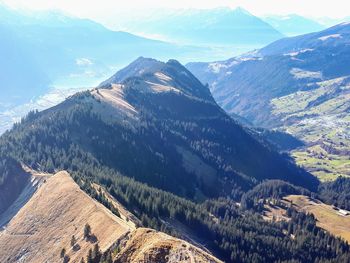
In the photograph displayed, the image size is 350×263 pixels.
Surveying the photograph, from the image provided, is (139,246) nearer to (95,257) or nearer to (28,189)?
(95,257)

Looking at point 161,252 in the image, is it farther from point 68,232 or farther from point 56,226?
point 56,226

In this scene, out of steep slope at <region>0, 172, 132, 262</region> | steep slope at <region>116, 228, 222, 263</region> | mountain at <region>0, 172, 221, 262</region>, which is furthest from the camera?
steep slope at <region>0, 172, 132, 262</region>

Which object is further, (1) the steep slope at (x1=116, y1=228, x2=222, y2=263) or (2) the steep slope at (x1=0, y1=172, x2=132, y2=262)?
(2) the steep slope at (x1=0, y1=172, x2=132, y2=262)

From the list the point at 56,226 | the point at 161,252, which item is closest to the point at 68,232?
the point at 56,226

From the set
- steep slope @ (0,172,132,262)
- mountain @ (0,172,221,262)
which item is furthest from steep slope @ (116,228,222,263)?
steep slope @ (0,172,132,262)

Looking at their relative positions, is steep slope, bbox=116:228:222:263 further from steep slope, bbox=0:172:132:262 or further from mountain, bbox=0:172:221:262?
steep slope, bbox=0:172:132:262

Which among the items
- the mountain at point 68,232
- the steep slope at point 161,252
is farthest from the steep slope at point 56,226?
the steep slope at point 161,252

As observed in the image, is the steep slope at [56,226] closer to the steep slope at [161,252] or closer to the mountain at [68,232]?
the mountain at [68,232]

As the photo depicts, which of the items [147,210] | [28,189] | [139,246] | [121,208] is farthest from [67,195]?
[139,246]
